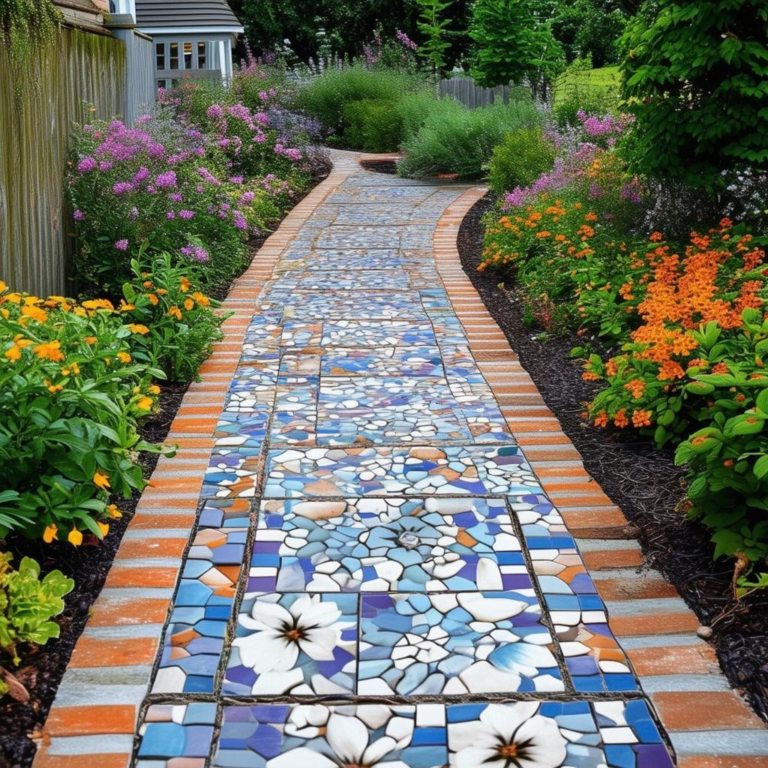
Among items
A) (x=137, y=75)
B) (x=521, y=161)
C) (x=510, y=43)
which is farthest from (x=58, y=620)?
(x=510, y=43)

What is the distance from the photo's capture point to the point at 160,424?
4.39 meters

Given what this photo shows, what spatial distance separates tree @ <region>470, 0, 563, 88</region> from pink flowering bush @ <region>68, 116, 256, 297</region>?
9.23 meters

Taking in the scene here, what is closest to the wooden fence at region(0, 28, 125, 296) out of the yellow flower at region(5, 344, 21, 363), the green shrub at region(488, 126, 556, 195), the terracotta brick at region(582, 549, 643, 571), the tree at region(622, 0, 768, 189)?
the yellow flower at region(5, 344, 21, 363)

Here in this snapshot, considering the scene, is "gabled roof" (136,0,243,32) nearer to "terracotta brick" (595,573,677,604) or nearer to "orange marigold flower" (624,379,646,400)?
"orange marigold flower" (624,379,646,400)

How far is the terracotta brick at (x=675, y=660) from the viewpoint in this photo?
8.70 ft

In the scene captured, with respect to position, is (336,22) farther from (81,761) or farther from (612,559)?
(81,761)

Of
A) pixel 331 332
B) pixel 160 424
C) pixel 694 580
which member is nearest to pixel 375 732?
pixel 694 580

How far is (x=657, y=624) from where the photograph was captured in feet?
9.41

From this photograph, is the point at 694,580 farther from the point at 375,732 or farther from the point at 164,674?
the point at 164,674

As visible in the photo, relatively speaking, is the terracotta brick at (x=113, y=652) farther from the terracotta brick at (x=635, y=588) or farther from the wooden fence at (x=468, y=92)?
the wooden fence at (x=468, y=92)

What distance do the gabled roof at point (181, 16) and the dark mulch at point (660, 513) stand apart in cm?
1255

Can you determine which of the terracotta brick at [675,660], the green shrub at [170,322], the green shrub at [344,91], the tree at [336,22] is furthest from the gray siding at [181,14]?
the terracotta brick at [675,660]

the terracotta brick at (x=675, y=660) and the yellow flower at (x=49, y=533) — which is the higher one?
the yellow flower at (x=49, y=533)

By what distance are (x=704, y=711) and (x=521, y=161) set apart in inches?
292
